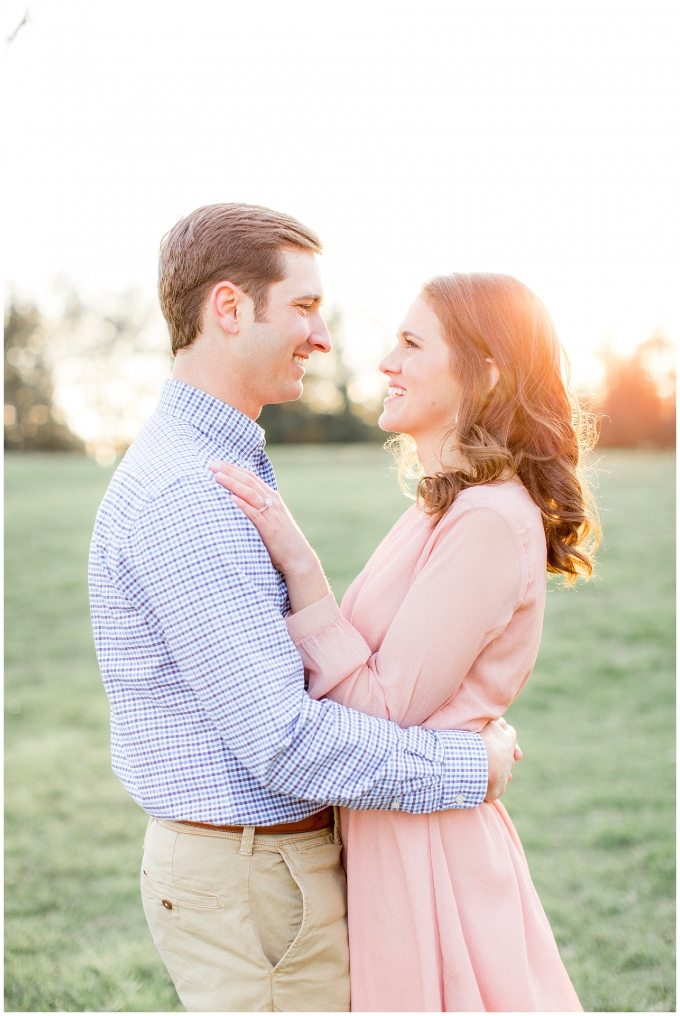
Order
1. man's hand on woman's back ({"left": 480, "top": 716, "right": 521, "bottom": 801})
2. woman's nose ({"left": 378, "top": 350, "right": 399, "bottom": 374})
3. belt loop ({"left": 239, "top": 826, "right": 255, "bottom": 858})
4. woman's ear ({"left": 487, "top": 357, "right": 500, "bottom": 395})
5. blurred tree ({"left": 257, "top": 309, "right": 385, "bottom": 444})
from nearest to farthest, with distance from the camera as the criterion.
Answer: belt loop ({"left": 239, "top": 826, "right": 255, "bottom": 858}) → man's hand on woman's back ({"left": 480, "top": 716, "right": 521, "bottom": 801}) → woman's ear ({"left": 487, "top": 357, "right": 500, "bottom": 395}) → woman's nose ({"left": 378, "top": 350, "right": 399, "bottom": 374}) → blurred tree ({"left": 257, "top": 309, "right": 385, "bottom": 444})

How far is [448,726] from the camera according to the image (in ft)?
6.48

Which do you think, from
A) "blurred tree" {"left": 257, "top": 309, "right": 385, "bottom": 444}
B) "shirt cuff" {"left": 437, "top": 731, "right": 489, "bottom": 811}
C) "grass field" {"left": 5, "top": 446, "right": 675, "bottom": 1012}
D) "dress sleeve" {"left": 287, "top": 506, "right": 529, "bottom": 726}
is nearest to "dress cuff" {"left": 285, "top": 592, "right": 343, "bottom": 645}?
"dress sleeve" {"left": 287, "top": 506, "right": 529, "bottom": 726}

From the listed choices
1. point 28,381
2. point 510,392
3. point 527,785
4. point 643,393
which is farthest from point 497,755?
point 28,381

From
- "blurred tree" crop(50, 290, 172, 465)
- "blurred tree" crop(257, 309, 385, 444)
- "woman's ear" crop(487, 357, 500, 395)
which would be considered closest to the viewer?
"woman's ear" crop(487, 357, 500, 395)

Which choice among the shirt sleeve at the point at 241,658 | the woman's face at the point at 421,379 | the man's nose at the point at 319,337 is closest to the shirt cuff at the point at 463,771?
the shirt sleeve at the point at 241,658

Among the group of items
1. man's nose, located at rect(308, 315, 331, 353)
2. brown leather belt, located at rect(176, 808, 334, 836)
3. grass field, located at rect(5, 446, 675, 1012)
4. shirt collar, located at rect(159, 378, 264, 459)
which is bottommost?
grass field, located at rect(5, 446, 675, 1012)

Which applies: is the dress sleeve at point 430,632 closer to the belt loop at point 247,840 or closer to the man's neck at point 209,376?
the belt loop at point 247,840

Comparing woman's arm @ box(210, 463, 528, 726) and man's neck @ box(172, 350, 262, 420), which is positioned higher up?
man's neck @ box(172, 350, 262, 420)

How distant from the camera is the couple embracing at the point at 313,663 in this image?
1731mm

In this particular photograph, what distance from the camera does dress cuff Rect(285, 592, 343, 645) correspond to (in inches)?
74.7

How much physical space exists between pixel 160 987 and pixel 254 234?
327 cm

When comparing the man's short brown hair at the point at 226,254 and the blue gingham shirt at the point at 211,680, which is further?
the man's short brown hair at the point at 226,254

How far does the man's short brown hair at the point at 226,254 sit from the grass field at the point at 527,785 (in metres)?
3.03

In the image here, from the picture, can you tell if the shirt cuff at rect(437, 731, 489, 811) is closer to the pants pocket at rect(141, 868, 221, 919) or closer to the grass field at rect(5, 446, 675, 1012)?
the pants pocket at rect(141, 868, 221, 919)
